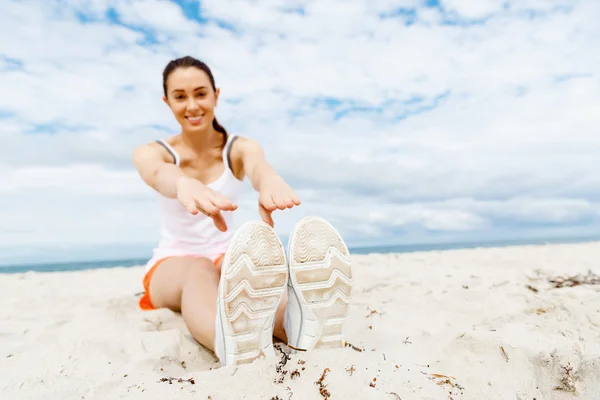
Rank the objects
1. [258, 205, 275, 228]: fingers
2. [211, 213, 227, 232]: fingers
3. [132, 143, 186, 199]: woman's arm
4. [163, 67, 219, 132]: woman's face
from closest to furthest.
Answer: [211, 213, 227, 232]: fingers
[258, 205, 275, 228]: fingers
[132, 143, 186, 199]: woman's arm
[163, 67, 219, 132]: woman's face

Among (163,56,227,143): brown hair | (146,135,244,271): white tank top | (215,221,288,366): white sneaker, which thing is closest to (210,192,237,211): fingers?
(215,221,288,366): white sneaker

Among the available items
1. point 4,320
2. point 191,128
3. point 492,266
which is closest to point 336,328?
point 191,128

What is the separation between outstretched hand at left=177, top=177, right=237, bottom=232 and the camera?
55.3 inches

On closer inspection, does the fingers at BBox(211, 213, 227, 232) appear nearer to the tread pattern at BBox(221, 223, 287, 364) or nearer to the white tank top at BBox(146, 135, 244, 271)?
the tread pattern at BBox(221, 223, 287, 364)

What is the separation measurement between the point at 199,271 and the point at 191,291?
0.38 feet

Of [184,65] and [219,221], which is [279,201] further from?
[184,65]

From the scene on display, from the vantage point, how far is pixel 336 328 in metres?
1.62

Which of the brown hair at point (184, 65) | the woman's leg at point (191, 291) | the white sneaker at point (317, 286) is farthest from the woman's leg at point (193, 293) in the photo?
the brown hair at point (184, 65)

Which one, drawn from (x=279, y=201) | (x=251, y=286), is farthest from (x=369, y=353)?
(x=279, y=201)

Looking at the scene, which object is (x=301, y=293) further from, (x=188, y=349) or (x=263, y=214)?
(x=188, y=349)

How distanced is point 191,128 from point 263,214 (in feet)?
2.93

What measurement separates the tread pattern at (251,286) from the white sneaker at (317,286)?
0.08 meters

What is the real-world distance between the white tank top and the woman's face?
0.19 m

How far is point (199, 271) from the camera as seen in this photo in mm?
2002
